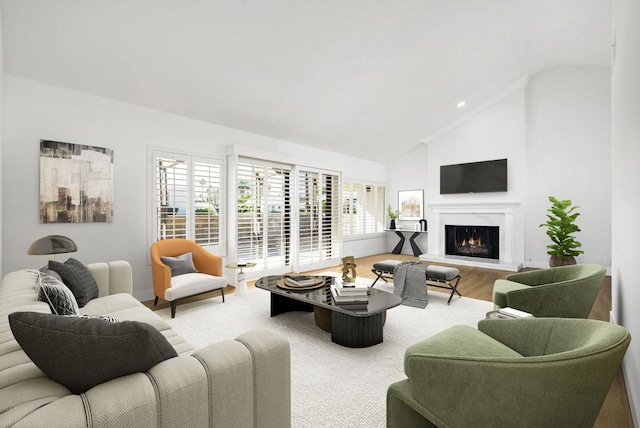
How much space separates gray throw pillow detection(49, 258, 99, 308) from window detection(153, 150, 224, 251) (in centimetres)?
161

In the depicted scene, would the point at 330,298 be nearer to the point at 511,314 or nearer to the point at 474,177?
the point at 511,314

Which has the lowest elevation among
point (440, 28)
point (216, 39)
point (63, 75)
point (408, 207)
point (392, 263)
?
point (392, 263)

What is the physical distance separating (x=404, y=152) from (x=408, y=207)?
154cm

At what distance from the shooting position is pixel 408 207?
344 inches

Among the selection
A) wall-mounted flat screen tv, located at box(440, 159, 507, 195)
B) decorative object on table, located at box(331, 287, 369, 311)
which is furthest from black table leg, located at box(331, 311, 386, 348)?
wall-mounted flat screen tv, located at box(440, 159, 507, 195)

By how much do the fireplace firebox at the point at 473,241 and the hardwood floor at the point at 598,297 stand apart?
0.73 meters

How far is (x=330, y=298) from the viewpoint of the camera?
3.22 meters

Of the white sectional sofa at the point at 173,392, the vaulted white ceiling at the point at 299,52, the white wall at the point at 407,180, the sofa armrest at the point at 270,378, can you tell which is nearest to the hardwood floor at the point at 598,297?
the white wall at the point at 407,180

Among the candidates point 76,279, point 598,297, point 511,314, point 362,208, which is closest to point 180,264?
point 76,279

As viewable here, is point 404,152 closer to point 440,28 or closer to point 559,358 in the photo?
point 440,28

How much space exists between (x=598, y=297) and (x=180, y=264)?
6.00 meters

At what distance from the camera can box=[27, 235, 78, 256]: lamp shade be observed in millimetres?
2693

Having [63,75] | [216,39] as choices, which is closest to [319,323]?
[216,39]

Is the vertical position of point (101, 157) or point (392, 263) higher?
point (101, 157)
